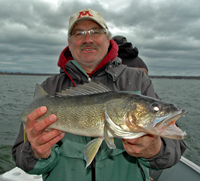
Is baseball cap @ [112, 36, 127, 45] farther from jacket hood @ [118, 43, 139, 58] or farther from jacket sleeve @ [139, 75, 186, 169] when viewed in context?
jacket sleeve @ [139, 75, 186, 169]

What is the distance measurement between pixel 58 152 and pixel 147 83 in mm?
2007

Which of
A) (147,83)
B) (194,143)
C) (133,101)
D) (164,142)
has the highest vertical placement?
(147,83)

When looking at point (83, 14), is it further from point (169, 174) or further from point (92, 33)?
point (169, 174)

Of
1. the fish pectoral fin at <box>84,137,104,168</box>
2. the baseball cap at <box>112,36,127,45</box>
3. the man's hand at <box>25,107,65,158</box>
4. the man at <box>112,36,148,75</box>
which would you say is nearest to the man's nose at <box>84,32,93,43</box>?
the man's hand at <box>25,107,65,158</box>

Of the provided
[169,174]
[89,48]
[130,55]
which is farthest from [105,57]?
[169,174]

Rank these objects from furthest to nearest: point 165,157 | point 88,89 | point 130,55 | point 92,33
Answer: point 130,55, point 92,33, point 88,89, point 165,157

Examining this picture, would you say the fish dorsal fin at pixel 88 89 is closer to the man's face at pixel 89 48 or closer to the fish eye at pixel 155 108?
the fish eye at pixel 155 108

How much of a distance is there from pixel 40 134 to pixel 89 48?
1899 mm

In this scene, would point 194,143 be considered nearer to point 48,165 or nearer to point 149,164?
→ point 149,164

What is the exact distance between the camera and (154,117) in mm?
2197

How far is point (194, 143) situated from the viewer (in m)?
10.6

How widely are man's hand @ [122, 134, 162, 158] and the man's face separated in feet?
5.96

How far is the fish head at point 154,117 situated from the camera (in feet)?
6.81

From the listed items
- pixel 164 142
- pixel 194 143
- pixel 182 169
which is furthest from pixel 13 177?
pixel 194 143
